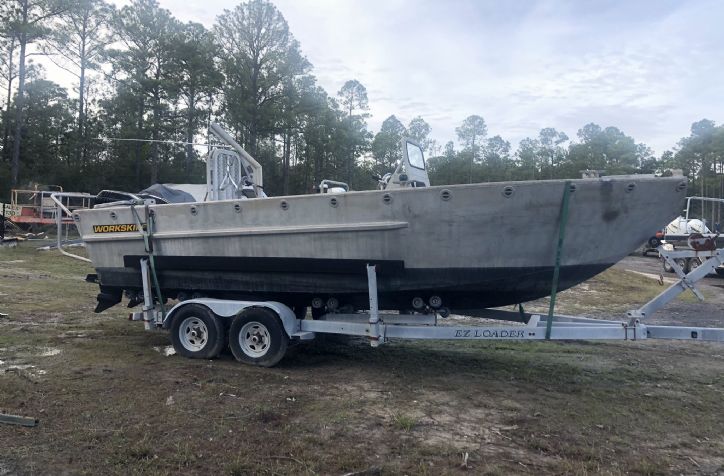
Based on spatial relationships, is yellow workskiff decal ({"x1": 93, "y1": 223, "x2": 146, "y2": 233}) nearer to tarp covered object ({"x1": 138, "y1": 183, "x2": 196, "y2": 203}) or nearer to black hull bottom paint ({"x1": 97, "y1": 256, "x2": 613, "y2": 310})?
black hull bottom paint ({"x1": 97, "y1": 256, "x2": 613, "y2": 310})

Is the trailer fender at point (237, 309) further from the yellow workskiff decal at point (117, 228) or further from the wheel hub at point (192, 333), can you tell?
the yellow workskiff decal at point (117, 228)

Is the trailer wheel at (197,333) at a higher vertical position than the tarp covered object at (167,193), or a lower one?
lower

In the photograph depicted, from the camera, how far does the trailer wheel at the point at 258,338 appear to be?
5781 mm

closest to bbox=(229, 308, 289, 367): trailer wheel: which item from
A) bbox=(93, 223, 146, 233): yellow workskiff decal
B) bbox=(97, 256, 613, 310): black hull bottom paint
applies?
bbox=(97, 256, 613, 310): black hull bottom paint

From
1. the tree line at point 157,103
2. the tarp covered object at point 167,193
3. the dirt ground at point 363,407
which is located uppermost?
the tree line at point 157,103

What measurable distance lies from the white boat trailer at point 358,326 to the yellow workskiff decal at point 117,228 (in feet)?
1.34

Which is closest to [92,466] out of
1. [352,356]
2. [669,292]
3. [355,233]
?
[355,233]

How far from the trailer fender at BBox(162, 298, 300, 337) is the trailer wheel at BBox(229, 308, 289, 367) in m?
0.06

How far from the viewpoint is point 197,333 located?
627cm

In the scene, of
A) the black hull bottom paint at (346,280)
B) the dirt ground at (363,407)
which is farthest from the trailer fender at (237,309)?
the dirt ground at (363,407)

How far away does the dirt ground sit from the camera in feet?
11.8

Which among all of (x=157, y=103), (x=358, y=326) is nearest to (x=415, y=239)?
(x=358, y=326)

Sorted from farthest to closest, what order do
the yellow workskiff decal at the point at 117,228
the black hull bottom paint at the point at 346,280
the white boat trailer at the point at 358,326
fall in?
1. the yellow workskiff decal at the point at 117,228
2. the black hull bottom paint at the point at 346,280
3. the white boat trailer at the point at 358,326

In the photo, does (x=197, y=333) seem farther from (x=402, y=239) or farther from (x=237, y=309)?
(x=402, y=239)
